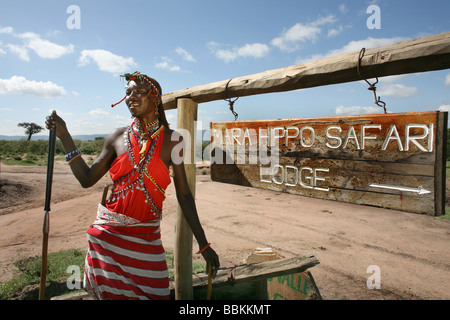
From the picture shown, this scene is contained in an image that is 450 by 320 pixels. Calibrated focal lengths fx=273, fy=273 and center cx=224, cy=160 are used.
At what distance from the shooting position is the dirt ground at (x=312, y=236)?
12.8 ft

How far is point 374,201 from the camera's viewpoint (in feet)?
5.55

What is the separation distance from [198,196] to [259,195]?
6.91 ft

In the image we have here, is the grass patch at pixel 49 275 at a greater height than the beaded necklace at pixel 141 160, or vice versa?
the beaded necklace at pixel 141 160

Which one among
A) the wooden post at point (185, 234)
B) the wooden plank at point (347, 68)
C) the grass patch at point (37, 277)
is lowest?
the grass patch at point (37, 277)

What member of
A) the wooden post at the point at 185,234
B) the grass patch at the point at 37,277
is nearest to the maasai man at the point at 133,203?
the wooden post at the point at 185,234

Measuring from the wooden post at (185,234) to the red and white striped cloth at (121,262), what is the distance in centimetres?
60

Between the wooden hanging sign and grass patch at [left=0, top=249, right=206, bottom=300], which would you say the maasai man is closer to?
the wooden hanging sign

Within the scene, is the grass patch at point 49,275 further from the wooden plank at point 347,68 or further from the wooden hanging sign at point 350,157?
the wooden plank at point 347,68

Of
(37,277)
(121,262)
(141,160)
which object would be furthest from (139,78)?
(37,277)

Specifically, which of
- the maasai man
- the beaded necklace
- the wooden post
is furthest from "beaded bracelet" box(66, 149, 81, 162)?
the wooden post

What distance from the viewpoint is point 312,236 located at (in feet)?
18.3

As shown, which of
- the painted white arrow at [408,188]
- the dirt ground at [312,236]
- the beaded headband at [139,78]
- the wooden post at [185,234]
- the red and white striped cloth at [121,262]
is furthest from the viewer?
the dirt ground at [312,236]

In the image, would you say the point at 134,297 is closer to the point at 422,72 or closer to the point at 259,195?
the point at 422,72

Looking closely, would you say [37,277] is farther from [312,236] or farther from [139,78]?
[312,236]
